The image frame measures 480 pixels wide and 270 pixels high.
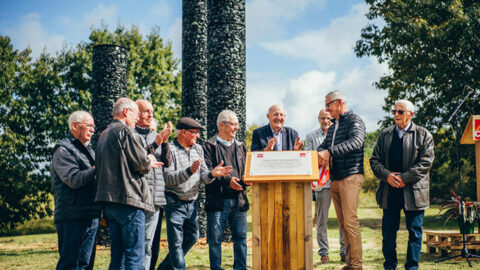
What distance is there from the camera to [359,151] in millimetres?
6695

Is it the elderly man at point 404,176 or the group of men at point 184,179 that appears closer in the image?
the group of men at point 184,179

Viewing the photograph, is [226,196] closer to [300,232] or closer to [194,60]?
[300,232]

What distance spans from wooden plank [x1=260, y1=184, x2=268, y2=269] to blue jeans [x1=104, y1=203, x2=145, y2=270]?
1275 mm

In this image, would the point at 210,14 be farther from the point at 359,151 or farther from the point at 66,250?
the point at 66,250

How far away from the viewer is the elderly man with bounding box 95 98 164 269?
5031mm

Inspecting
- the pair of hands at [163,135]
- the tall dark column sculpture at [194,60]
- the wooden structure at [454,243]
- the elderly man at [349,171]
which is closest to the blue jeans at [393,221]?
the elderly man at [349,171]

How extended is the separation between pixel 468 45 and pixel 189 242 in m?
13.6

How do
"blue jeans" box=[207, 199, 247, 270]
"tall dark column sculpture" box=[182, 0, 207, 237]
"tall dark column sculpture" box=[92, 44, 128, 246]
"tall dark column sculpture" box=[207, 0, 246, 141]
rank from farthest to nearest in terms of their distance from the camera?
"tall dark column sculpture" box=[182, 0, 207, 237], "tall dark column sculpture" box=[92, 44, 128, 246], "tall dark column sculpture" box=[207, 0, 246, 141], "blue jeans" box=[207, 199, 247, 270]

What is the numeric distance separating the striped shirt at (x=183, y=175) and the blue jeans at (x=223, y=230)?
1.30ft

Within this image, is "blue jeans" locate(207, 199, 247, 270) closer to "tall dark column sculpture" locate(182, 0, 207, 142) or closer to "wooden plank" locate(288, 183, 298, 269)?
"wooden plank" locate(288, 183, 298, 269)

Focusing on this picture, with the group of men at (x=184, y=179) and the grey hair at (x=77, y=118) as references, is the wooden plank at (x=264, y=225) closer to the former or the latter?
the group of men at (x=184, y=179)

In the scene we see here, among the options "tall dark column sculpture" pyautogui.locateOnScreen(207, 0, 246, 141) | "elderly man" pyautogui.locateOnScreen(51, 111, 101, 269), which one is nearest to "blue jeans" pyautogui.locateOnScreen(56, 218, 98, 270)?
"elderly man" pyautogui.locateOnScreen(51, 111, 101, 269)

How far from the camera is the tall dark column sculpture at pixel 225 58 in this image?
10438mm

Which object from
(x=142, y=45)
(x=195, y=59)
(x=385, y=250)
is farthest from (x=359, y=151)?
(x=142, y=45)
